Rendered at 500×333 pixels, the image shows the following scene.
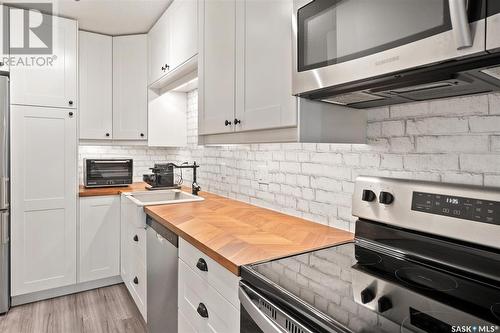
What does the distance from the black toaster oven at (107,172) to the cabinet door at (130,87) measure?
291mm

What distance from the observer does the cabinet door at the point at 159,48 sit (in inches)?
107

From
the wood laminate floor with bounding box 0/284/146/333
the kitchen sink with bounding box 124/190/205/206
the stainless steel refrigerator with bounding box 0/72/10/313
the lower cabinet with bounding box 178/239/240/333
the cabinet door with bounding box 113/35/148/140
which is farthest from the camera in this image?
the cabinet door with bounding box 113/35/148/140

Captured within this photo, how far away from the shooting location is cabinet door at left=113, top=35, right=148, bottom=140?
10.5 ft

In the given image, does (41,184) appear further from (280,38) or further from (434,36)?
(434,36)

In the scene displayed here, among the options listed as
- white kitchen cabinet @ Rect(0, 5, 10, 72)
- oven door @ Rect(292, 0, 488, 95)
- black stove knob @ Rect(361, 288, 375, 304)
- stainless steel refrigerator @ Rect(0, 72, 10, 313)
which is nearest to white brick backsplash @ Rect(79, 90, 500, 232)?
oven door @ Rect(292, 0, 488, 95)

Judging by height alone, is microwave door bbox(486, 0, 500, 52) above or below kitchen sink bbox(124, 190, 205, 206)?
above

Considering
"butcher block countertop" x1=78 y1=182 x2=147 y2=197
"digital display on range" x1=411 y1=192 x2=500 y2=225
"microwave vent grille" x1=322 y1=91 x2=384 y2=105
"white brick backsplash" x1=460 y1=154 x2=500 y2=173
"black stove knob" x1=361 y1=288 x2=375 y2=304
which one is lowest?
"black stove knob" x1=361 y1=288 x2=375 y2=304

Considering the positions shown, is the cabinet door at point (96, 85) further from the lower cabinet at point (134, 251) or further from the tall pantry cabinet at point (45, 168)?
the lower cabinet at point (134, 251)

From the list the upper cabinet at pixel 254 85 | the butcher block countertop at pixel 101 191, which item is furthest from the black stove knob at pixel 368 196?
the butcher block countertop at pixel 101 191

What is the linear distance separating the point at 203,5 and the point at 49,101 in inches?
63.4

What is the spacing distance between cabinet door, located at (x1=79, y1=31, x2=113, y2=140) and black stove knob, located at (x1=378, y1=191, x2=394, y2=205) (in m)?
2.80

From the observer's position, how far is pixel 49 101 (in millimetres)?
2666

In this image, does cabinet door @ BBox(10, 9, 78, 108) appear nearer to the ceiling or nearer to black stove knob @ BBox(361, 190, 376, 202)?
the ceiling

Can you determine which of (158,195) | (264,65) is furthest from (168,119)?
(264,65)
